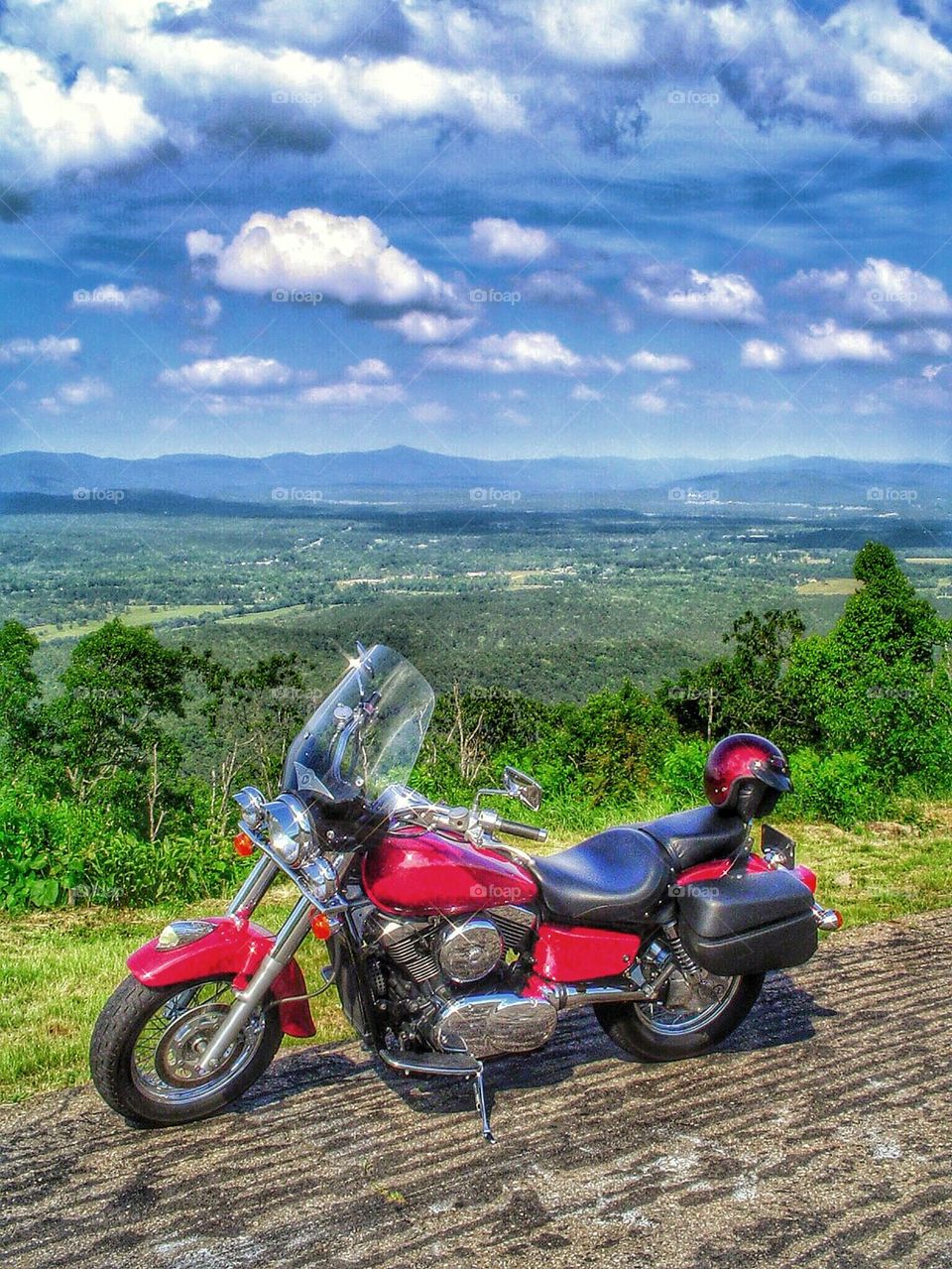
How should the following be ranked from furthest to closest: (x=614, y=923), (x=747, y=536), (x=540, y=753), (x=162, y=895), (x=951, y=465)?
(x=951, y=465)
(x=747, y=536)
(x=540, y=753)
(x=162, y=895)
(x=614, y=923)

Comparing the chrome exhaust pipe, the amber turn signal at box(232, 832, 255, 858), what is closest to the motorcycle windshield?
the amber turn signal at box(232, 832, 255, 858)

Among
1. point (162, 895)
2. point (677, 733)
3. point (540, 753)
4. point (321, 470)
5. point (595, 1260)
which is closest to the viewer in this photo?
point (595, 1260)

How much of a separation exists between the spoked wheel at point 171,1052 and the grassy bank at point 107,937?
24.0 inches

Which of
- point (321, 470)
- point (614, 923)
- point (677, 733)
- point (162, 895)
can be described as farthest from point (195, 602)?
point (321, 470)

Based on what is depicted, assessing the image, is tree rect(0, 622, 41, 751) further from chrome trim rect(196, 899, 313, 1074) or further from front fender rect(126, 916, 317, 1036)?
chrome trim rect(196, 899, 313, 1074)

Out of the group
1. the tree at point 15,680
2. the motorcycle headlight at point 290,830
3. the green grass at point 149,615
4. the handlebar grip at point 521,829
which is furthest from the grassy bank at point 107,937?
the green grass at point 149,615

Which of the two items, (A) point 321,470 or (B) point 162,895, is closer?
(B) point 162,895

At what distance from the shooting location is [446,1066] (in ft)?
13.2

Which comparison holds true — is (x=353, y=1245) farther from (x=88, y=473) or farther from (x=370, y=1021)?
(x=88, y=473)

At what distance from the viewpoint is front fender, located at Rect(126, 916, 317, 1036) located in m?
3.90

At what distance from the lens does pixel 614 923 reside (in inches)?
173

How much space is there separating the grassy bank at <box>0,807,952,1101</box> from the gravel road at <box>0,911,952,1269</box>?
361 mm

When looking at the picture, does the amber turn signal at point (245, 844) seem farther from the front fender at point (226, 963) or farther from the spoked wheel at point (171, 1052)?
the spoked wheel at point (171, 1052)

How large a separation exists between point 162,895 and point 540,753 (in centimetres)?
911
